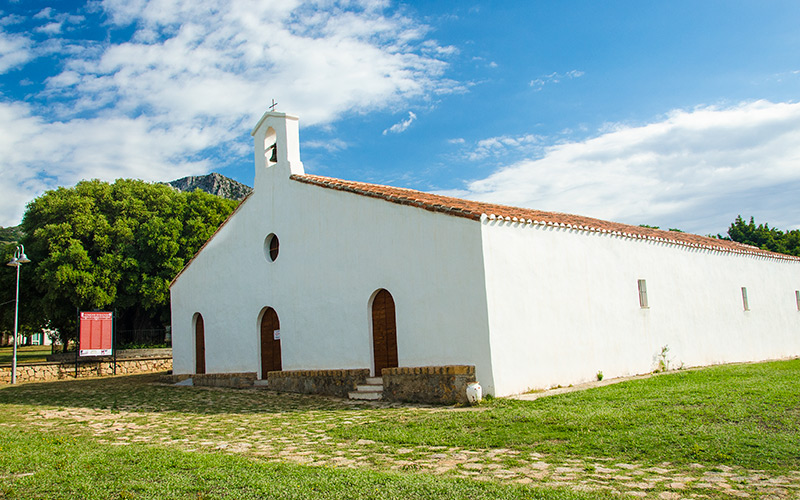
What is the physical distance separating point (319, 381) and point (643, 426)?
321 inches

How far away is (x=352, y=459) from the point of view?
625 centimetres

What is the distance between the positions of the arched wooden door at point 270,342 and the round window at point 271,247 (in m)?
1.44

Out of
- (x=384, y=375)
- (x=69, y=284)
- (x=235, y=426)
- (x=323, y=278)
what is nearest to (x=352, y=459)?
(x=235, y=426)

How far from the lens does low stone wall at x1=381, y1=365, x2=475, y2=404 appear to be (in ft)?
33.3

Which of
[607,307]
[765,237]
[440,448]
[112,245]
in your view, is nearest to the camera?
[440,448]

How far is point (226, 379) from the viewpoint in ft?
55.6

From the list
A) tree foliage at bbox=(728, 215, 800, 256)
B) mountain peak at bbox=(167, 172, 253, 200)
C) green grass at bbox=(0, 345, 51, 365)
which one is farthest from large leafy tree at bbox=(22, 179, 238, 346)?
mountain peak at bbox=(167, 172, 253, 200)

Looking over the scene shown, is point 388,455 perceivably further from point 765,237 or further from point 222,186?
point 222,186

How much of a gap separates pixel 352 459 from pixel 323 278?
8.00 meters

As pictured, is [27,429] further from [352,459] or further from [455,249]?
[455,249]

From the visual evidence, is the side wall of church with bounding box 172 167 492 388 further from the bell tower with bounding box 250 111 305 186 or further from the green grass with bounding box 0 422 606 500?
the green grass with bounding box 0 422 606 500

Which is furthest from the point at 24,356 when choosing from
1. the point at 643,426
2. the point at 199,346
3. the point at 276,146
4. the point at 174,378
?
the point at 643,426

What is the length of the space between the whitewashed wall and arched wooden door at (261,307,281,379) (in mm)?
207

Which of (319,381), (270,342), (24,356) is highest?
(24,356)
